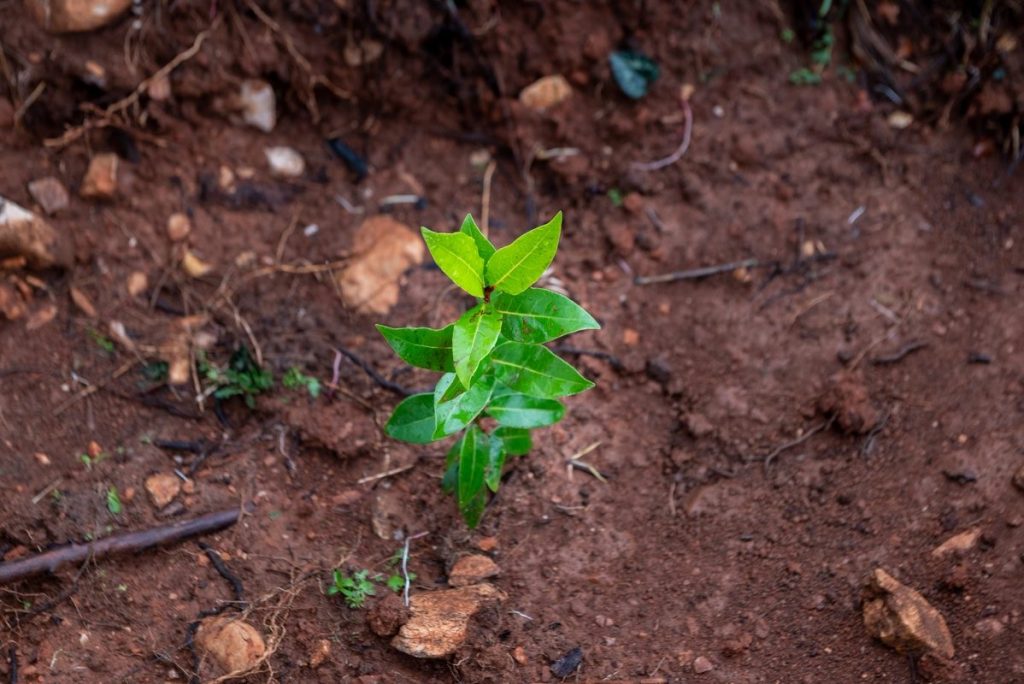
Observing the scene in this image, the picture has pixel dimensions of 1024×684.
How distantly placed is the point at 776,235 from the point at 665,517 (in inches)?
47.7

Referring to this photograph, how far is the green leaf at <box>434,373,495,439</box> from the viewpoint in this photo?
6.73 feet

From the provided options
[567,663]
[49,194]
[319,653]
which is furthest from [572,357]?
[49,194]

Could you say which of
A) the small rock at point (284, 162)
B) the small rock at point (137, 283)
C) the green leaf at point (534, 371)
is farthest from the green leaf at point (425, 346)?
the small rock at point (284, 162)

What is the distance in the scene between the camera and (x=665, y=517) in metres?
2.62

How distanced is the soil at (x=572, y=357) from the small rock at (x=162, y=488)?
0.05 meters

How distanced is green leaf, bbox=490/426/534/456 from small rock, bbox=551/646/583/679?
0.56m

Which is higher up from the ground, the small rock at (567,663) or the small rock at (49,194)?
the small rock at (49,194)

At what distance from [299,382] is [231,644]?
34.0 inches

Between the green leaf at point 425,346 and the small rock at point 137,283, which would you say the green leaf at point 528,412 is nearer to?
the green leaf at point 425,346

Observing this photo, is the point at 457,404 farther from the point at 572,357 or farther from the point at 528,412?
the point at 572,357

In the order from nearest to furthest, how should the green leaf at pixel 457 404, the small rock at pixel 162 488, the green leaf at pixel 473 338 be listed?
the green leaf at pixel 473 338 → the green leaf at pixel 457 404 → the small rock at pixel 162 488

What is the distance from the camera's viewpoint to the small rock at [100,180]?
292cm

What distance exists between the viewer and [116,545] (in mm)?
2348

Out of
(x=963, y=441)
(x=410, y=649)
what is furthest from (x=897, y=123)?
(x=410, y=649)
